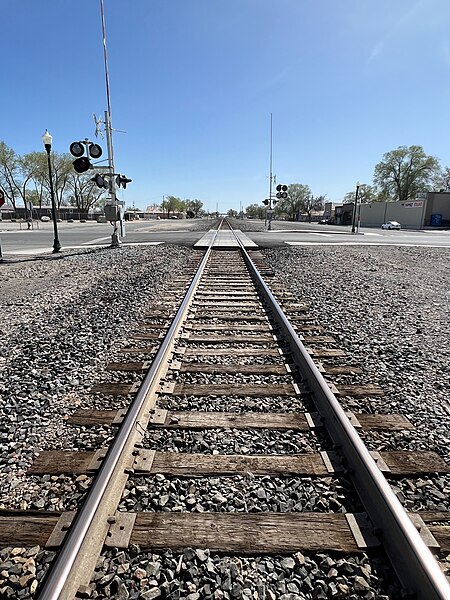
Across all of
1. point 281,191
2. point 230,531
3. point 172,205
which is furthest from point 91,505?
point 172,205

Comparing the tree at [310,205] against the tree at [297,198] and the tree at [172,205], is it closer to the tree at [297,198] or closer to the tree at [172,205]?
the tree at [297,198]

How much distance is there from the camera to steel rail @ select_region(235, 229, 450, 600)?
5.31ft

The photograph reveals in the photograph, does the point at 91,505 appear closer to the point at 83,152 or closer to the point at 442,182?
the point at 83,152

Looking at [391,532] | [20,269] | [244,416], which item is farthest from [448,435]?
[20,269]

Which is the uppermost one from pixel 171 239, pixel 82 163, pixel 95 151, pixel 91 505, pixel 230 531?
pixel 95 151

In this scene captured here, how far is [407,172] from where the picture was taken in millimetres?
90500

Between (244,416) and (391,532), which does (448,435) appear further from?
(244,416)

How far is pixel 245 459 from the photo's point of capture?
2.60 m

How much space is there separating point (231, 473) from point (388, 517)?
0.93m

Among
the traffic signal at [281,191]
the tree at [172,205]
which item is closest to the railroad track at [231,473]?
the traffic signal at [281,191]

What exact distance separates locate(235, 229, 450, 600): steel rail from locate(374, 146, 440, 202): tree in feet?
319

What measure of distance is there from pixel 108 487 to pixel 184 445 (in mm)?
650

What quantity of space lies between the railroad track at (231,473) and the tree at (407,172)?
96.8 metres

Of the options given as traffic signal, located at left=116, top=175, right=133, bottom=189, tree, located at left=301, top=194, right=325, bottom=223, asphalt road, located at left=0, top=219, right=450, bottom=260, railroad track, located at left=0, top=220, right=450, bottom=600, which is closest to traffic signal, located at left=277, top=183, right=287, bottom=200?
asphalt road, located at left=0, top=219, right=450, bottom=260
